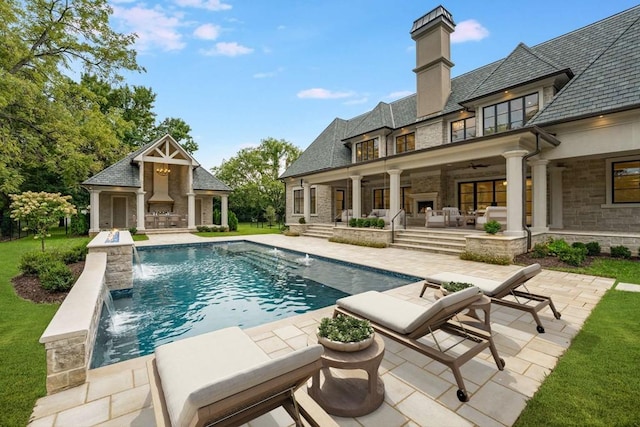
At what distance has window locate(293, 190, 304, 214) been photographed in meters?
21.3

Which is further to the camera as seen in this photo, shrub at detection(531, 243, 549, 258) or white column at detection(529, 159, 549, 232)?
white column at detection(529, 159, 549, 232)

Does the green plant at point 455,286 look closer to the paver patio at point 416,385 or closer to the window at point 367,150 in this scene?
the paver patio at point 416,385

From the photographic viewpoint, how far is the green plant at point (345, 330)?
7.94ft

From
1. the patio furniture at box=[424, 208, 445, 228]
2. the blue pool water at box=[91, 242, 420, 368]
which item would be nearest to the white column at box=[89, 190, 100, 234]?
the blue pool water at box=[91, 242, 420, 368]

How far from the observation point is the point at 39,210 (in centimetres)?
709

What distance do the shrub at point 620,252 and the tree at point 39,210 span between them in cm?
1552

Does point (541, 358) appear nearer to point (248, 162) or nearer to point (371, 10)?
point (371, 10)

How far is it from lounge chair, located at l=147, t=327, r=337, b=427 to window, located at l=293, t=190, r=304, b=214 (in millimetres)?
18705

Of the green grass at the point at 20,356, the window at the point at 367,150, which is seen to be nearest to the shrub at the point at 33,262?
the green grass at the point at 20,356

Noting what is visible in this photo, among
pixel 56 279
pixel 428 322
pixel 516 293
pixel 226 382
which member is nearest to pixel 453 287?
pixel 516 293

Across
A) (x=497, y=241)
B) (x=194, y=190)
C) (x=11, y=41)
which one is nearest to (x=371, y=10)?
(x=497, y=241)

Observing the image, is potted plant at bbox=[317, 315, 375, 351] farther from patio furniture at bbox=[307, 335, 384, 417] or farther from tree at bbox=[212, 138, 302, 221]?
tree at bbox=[212, 138, 302, 221]

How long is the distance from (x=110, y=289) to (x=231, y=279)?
2703mm

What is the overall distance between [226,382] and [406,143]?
16.6 metres
